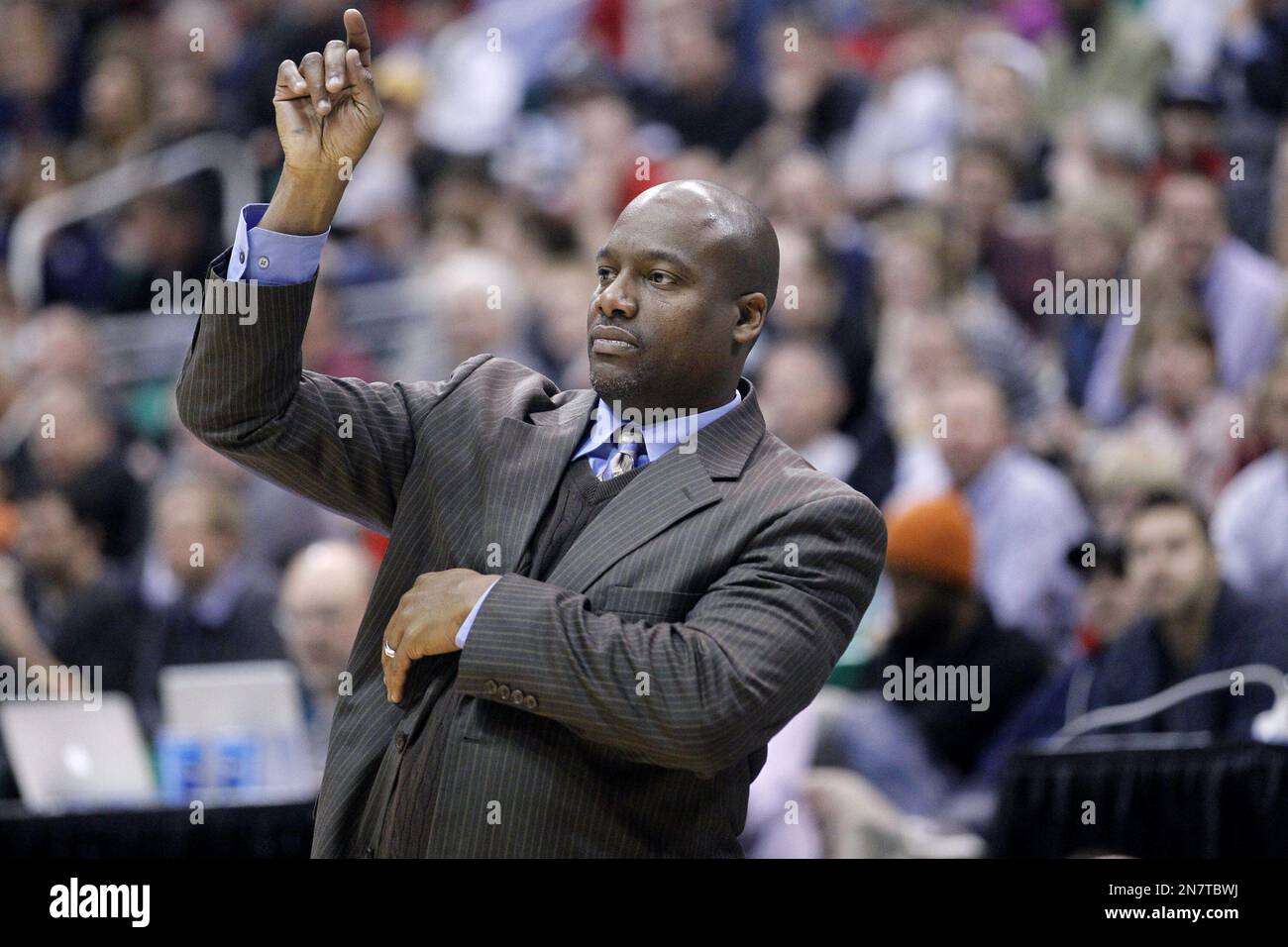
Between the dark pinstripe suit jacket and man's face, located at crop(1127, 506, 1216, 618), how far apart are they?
2.86 m

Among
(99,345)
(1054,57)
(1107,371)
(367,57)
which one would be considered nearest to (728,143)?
(1054,57)

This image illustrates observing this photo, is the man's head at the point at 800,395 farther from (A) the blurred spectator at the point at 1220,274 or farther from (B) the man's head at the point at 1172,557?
(B) the man's head at the point at 1172,557

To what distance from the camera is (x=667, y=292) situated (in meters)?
2.43

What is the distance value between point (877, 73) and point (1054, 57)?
826 mm

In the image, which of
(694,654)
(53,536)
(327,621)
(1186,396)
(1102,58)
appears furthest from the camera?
(1102,58)

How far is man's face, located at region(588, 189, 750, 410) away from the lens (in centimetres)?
242

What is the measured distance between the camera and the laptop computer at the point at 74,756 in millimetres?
5230

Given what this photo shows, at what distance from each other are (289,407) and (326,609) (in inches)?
122

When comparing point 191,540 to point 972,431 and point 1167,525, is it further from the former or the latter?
point 1167,525

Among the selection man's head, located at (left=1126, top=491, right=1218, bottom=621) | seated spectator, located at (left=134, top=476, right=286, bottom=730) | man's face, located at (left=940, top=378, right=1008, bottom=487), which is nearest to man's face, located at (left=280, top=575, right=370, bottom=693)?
seated spectator, located at (left=134, top=476, right=286, bottom=730)

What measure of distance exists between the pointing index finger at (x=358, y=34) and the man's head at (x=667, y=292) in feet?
1.26

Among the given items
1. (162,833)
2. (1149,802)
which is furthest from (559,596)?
(162,833)

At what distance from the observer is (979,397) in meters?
6.11
